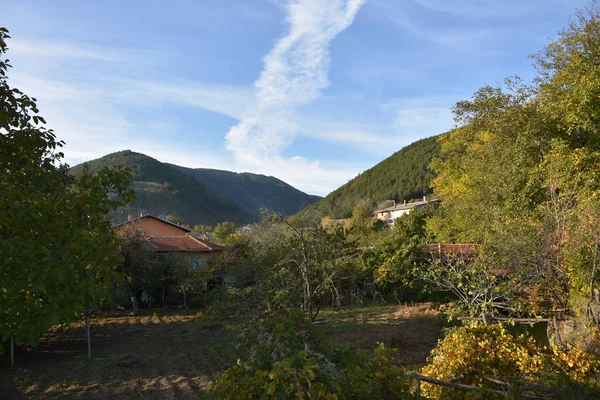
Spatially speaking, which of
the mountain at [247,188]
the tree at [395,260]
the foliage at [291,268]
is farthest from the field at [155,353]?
the mountain at [247,188]

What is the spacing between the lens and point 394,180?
76562mm

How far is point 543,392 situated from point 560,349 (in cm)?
244

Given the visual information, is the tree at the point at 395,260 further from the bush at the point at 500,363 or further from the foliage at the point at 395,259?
the bush at the point at 500,363

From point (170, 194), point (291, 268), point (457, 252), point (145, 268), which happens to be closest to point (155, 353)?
point (291, 268)

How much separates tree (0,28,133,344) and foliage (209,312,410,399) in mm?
1686

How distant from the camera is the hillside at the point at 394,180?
71.8 m

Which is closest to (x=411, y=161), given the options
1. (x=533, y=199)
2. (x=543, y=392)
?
(x=533, y=199)

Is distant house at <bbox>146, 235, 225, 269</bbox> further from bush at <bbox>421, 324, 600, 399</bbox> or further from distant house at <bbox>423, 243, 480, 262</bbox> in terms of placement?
bush at <bbox>421, 324, 600, 399</bbox>

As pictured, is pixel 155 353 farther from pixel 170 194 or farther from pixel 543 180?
pixel 170 194

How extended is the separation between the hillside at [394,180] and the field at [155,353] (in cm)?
5106

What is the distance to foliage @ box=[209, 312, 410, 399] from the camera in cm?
267

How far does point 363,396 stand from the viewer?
309 cm

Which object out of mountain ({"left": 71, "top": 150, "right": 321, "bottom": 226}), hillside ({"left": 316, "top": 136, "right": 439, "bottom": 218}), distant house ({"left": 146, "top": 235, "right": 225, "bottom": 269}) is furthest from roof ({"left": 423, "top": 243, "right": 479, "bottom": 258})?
hillside ({"left": 316, "top": 136, "right": 439, "bottom": 218})

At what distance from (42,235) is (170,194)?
8750cm
